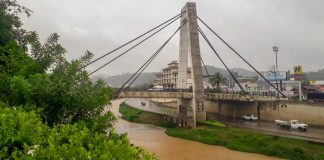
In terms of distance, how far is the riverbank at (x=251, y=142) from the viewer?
28281 mm

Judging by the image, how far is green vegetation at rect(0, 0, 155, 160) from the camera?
5.34m

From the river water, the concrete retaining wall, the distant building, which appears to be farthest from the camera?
the distant building

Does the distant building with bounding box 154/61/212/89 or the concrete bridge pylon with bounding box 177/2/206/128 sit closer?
the concrete bridge pylon with bounding box 177/2/206/128

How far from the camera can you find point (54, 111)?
27.0 feet

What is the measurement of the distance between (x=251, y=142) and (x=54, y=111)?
93.1 feet

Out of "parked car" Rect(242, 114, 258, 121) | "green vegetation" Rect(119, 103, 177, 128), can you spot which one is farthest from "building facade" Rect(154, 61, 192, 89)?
"parked car" Rect(242, 114, 258, 121)

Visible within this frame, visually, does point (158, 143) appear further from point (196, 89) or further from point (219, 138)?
point (196, 89)

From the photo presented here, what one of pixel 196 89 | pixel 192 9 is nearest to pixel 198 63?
pixel 196 89

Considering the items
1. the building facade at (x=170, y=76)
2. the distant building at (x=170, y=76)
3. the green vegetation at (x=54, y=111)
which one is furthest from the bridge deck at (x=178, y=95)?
the building facade at (x=170, y=76)

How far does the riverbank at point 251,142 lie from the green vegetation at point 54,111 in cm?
2487

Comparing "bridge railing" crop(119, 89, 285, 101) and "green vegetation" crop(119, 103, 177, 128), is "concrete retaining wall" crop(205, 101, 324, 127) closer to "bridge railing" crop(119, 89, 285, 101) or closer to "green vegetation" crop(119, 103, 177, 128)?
"bridge railing" crop(119, 89, 285, 101)

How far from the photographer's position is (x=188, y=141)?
3781 cm

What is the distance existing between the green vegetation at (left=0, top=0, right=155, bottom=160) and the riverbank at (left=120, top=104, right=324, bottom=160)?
24.9 m

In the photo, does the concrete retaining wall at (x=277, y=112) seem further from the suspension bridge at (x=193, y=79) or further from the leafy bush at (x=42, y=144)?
the leafy bush at (x=42, y=144)
